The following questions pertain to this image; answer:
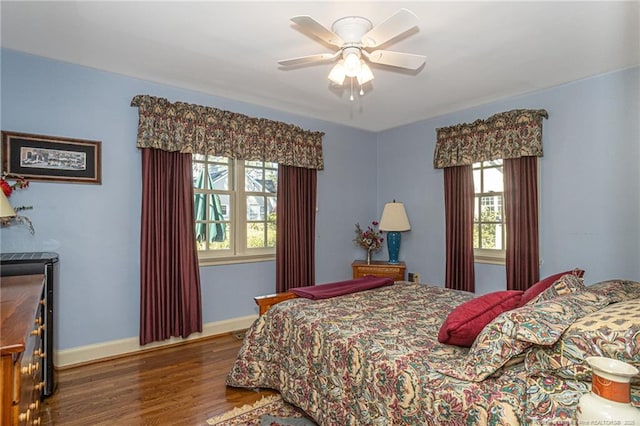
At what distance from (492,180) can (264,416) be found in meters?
3.41

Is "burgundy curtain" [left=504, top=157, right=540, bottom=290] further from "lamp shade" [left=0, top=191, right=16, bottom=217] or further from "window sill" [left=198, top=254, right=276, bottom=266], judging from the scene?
"lamp shade" [left=0, top=191, right=16, bottom=217]

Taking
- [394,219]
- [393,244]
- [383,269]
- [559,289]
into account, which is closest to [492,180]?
[394,219]

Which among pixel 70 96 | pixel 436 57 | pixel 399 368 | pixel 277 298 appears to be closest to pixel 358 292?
pixel 277 298

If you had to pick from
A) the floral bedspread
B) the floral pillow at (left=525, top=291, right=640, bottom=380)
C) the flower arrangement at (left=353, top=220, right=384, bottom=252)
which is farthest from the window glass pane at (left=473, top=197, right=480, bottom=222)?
the floral pillow at (left=525, top=291, right=640, bottom=380)

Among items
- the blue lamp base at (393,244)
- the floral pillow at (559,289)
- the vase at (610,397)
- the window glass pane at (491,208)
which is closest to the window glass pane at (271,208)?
the blue lamp base at (393,244)

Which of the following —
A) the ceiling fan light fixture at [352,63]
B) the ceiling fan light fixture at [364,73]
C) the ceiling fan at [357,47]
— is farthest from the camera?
the ceiling fan light fixture at [364,73]

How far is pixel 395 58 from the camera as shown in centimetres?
241

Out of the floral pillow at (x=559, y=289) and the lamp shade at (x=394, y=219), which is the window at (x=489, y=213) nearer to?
the lamp shade at (x=394, y=219)

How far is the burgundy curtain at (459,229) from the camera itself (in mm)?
4090

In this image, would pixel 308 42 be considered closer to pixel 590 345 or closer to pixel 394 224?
pixel 590 345

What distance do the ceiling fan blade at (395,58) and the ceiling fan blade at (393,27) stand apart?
152 mm

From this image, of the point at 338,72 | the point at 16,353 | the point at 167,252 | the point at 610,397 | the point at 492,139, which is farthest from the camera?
the point at 492,139

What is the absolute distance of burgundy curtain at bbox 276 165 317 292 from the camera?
13.7ft

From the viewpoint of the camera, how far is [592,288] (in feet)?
6.24
